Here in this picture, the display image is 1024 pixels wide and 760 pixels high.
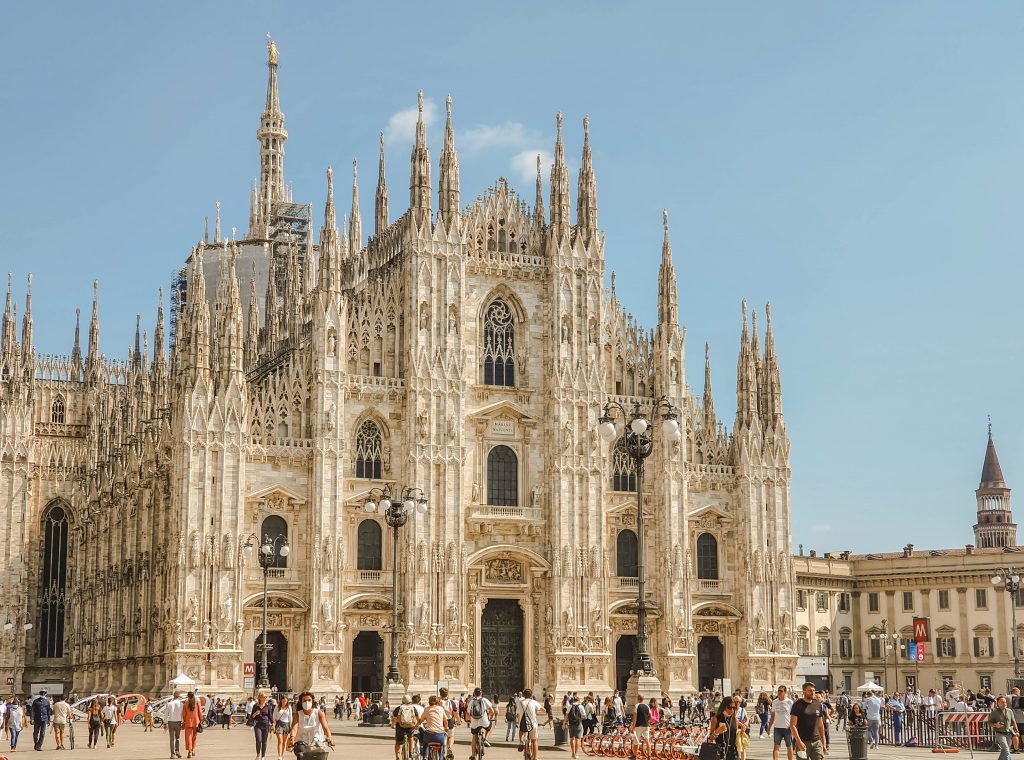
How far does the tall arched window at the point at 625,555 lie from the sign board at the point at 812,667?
20.1 meters

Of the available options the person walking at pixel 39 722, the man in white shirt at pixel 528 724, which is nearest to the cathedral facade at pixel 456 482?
the person walking at pixel 39 722

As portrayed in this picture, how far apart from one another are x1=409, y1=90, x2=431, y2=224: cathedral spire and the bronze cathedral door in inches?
663

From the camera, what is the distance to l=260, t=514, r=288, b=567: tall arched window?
2339 inches

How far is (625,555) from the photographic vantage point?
214 feet

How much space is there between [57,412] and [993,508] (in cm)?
7871

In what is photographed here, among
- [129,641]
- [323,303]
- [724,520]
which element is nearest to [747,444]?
[724,520]

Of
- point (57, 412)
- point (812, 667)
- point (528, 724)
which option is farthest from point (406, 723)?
point (57, 412)

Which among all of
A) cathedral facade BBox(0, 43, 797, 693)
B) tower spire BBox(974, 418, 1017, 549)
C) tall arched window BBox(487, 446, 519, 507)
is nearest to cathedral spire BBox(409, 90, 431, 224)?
cathedral facade BBox(0, 43, 797, 693)

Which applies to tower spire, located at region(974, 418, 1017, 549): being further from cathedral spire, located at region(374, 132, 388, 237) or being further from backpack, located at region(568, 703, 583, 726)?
backpack, located at region(568, 703, 583, 726)

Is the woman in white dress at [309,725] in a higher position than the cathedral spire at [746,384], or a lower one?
lower

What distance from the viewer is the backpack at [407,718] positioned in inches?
1102

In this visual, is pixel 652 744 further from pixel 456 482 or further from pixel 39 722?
pixel 456 482

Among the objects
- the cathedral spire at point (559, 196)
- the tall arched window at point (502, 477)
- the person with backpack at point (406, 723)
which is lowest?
the person with backpack at point (406, 723)

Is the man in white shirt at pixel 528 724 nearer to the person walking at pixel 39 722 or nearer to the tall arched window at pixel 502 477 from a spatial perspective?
the person walking at pixel 39 722
